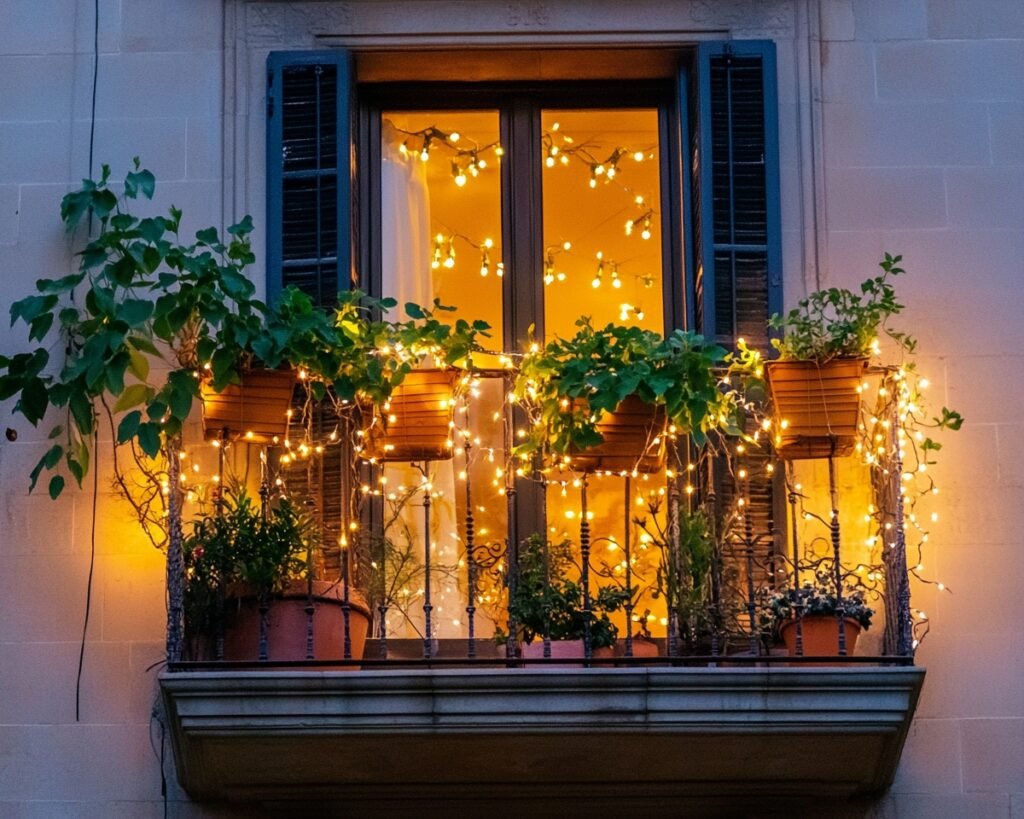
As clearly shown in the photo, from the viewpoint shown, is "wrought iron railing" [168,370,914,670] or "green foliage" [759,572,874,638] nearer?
"wrought iron railing" [168,370,914,670]

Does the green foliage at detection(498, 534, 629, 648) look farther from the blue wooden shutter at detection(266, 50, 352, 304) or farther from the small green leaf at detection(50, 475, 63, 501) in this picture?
the small green leaf at detection(50, 475, 63, 501)

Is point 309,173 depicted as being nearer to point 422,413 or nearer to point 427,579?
point 422,413

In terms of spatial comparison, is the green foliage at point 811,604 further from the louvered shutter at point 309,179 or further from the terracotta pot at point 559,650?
the louvered shutter at point 309,179

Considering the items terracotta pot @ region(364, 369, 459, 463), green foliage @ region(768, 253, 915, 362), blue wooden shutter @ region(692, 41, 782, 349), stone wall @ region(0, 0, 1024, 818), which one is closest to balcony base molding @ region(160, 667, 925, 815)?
stone wall @ region(0, 0, 1024, 818)

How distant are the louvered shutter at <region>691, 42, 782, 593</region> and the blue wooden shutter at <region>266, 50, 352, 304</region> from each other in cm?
147

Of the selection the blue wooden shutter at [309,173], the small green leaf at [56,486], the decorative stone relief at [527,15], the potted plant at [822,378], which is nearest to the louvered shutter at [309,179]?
the blue wooden shutter at [309,173]

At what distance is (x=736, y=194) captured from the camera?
390 inches

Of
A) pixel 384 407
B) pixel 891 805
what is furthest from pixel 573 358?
pixel 891 805

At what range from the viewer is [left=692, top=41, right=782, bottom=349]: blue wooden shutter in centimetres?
978

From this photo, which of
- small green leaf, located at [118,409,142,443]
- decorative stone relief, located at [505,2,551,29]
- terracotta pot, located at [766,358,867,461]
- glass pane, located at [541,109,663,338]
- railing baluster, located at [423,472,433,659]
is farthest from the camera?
glass pane, located at [541,109,663,338]

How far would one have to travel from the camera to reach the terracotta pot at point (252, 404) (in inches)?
360

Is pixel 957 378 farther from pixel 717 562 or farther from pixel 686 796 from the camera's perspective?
pixel 686 796

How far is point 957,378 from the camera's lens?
962 centimetres

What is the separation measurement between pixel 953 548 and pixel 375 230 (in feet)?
9.24
